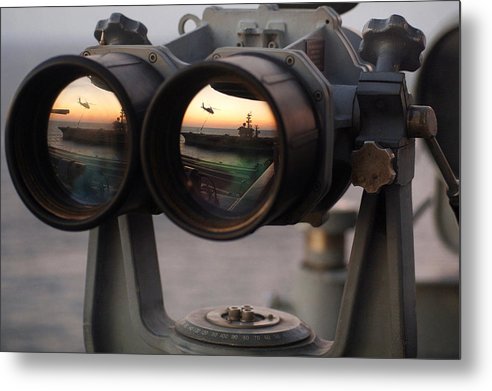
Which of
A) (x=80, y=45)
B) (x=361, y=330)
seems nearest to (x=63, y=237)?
(x=80, y=45)

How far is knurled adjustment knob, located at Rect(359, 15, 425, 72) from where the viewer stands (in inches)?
68.1

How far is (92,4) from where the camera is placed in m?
2.02

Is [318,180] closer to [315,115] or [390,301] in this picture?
[315,115]

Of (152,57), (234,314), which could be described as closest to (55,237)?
(234,314)

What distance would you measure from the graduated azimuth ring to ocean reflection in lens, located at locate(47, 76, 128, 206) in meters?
0.31

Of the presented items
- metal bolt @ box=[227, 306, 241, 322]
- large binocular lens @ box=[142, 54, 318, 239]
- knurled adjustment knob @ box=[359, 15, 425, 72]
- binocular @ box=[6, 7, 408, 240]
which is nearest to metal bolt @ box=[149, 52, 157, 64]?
binocular @ box=[6, 7, 408, 240]

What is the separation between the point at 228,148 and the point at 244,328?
33cm

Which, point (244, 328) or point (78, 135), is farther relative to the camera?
point (244, 328)

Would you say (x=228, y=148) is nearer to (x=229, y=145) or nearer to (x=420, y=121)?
(x=229, y=145)

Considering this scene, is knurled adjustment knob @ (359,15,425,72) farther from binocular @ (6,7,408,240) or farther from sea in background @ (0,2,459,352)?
sea in background @ (0,2,459,352)

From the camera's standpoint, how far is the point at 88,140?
174 cm

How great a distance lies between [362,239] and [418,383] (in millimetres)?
305

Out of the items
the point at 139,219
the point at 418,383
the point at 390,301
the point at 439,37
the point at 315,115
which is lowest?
the point at 418,383

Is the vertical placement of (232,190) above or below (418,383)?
above
